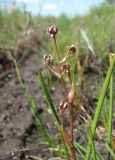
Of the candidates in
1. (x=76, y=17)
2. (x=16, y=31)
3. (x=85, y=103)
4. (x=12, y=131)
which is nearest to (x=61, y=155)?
(x=12, y=131)

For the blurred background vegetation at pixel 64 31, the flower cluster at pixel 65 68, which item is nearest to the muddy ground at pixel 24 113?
the blurred background vegetation at pixel 64 31

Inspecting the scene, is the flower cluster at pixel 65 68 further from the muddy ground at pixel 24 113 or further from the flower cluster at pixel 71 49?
the muddy ground at pixel 24 113

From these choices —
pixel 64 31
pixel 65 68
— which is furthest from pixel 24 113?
pixel 64 31

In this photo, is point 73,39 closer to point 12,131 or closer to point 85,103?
point 85,103

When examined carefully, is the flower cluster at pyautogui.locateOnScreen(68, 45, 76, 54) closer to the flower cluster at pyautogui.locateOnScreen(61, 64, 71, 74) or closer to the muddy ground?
the flower cluster at pyautogui.locateOnScreen(61, 64, 71, 74)

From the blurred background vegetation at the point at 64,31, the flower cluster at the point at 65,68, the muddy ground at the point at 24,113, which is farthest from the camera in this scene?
the blurred background vegetation at the point at 64,31

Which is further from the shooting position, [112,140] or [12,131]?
[12,131]

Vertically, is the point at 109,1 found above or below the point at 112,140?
below

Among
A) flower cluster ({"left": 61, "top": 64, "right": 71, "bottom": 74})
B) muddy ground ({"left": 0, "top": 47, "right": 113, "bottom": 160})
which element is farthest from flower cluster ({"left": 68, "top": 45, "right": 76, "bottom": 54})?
muddy ground ({"left": 0, "top": 47, "right": 113, "bottom": 160})

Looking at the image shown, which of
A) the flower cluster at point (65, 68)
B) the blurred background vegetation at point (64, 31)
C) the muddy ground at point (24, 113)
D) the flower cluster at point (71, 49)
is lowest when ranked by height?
the muddy ground at point (24, 113)
